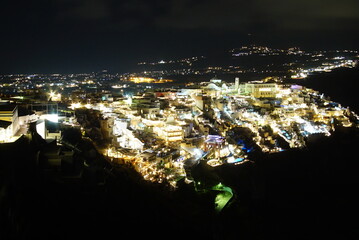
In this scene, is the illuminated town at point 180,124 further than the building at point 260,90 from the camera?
No

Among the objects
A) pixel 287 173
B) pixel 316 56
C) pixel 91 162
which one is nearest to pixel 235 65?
pixel 316 56

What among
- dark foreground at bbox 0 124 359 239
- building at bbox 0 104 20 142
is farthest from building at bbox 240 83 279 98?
building at bbox 0 104 20 142

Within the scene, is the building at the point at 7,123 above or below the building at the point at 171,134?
above

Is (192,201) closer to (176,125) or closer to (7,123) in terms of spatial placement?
(176,125)

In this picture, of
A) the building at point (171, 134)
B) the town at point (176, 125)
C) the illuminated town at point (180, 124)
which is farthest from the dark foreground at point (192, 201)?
the building at point (171, 134)

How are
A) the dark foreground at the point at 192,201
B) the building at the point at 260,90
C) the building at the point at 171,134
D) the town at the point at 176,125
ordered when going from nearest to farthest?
1. the dark foreground at the point at 192,201
2. the town at the point at 176,125
3. the building at the point at 171,134
4. the building at the point at 260,90

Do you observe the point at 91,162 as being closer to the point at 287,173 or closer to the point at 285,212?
the point at 285,212

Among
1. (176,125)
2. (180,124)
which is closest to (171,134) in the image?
(176,125)

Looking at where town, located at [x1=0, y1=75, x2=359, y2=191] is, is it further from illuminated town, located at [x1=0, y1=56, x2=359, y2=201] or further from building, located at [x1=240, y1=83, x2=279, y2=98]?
building, located at [x1=240, y1=83, x2=279, y2=98]

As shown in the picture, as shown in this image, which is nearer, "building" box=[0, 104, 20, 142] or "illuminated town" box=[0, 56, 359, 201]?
"building" box=[0, 104, 20, 142]

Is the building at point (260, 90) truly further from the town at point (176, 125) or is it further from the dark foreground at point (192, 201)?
Answer: the dark foreground at point (192, 201)

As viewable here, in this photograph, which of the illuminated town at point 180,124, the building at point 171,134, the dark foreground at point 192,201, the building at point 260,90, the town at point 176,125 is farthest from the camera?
the building at point 260,90

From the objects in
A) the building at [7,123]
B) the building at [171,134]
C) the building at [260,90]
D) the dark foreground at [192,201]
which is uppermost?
the building at [260,90]
